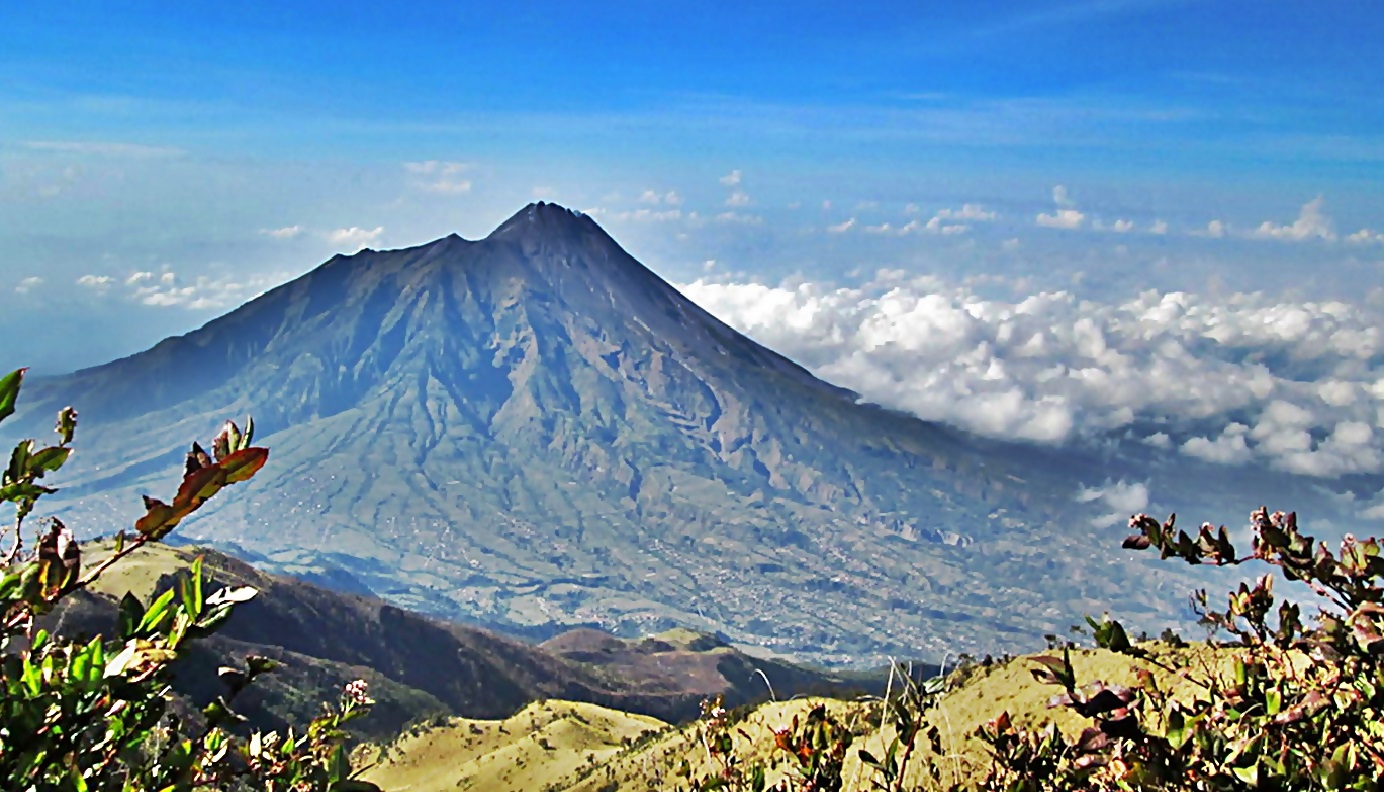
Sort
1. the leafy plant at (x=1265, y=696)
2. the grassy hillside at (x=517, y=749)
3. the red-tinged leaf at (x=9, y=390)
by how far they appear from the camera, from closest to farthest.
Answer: the red-tinged leaf at (x=9, y=390) → the leafy plant at (x=1265, y=696) → the grassy hillside at (x=517, y=749)

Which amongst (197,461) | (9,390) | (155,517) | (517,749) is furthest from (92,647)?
(517,749)

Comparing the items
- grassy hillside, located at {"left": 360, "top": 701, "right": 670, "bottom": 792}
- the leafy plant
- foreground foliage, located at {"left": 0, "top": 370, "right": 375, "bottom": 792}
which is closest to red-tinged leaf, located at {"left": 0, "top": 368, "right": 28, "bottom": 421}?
foreground foliage, located at {"left": 0, "top": 370, "right": 375, "bottom": 792}

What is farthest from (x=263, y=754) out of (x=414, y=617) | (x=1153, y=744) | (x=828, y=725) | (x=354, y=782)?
(x=414, y=617)

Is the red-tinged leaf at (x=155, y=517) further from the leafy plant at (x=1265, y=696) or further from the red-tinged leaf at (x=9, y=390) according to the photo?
the leafy plant at (x=1265, y=696)

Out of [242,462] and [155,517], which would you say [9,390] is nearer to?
[155,517]

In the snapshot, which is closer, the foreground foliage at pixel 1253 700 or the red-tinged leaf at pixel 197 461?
the red-tinged leaf at pixel 197 461

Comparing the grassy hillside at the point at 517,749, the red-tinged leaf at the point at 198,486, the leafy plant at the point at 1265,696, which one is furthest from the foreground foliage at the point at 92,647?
the grassy hillside at the point at 517,749

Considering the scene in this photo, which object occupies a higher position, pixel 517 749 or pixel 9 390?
pixel 9 390
